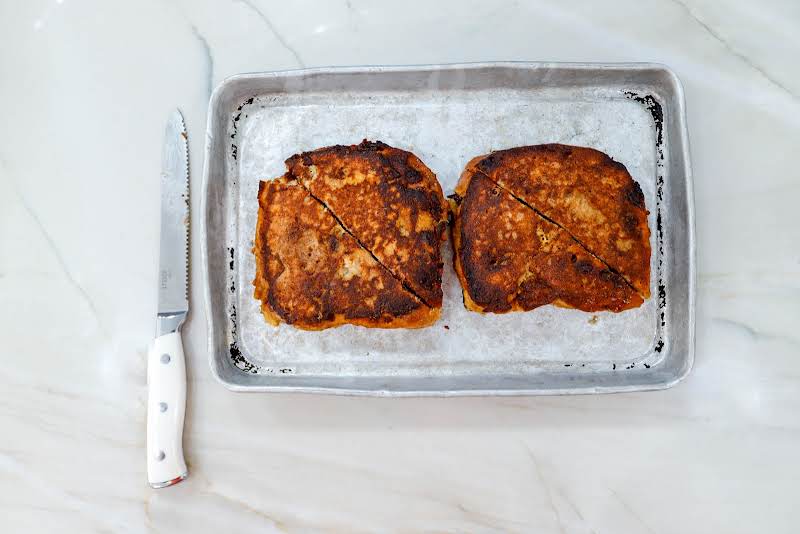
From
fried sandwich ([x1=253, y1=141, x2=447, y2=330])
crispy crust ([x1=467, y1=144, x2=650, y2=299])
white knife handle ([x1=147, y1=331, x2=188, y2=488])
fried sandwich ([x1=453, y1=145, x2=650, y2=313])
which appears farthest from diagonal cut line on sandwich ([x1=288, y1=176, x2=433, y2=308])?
white knife handle ([x1=147, y1=331, x2=188, y2=488])

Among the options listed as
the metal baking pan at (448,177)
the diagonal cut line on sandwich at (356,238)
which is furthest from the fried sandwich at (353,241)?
the metal baking pan at (448,177)

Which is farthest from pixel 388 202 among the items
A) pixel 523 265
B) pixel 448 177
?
pixel 523 265

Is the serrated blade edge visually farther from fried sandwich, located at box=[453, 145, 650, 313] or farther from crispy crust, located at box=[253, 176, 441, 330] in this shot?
fried sandwich, located at box=[453, 145, 650, 313]

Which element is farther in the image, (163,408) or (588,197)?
(163,408)

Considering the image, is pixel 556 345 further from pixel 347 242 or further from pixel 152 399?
pixel 152 399

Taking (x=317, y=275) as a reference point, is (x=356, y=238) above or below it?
above

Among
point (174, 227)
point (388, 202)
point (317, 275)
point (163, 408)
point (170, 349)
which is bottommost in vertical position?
point (163, 408)

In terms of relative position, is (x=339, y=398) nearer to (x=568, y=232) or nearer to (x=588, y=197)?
(x=568, y=232)
